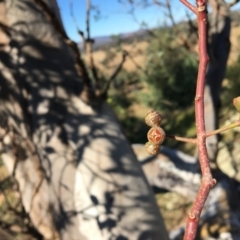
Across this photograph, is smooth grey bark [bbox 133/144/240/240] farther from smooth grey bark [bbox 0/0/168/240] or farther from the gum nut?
the gum nut

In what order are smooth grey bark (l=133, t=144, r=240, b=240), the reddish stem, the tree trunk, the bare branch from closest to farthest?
the reddish stem < the bare branch < smooth grey bark (l=133, t=144, r=240, b=240) < the tree trunk

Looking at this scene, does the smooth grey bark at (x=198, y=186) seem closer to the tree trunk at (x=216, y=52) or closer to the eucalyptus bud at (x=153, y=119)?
the tree trunk at (x=216, y=52)

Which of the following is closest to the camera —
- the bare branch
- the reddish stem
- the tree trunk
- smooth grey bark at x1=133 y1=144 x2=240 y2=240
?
the reddish stem

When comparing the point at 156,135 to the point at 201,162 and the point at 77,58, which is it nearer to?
the point at 201,162

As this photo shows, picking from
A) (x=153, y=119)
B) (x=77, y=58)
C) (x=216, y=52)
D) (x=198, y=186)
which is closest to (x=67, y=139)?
(x=77, y=58)

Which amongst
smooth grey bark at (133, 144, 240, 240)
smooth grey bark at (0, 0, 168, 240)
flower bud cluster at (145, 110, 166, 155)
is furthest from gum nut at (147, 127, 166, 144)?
smooth grey bark at (133, 144, 240, 240)

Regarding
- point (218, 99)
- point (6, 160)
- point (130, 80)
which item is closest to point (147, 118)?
point (6, 160)
